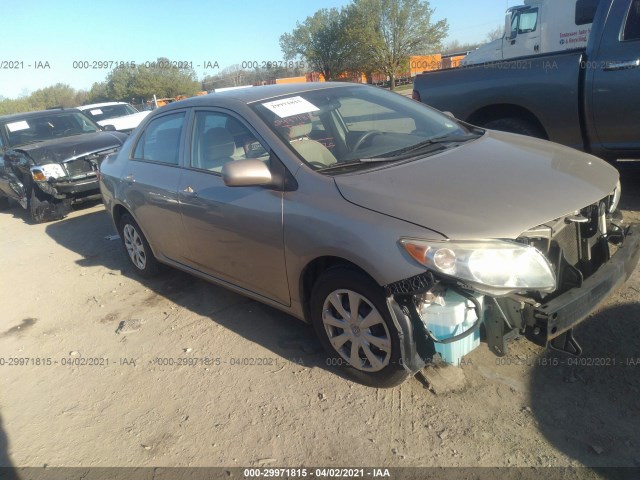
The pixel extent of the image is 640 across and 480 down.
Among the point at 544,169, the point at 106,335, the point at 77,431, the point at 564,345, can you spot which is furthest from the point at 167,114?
the point at 564,345

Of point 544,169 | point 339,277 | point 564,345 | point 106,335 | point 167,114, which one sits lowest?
point 106,335

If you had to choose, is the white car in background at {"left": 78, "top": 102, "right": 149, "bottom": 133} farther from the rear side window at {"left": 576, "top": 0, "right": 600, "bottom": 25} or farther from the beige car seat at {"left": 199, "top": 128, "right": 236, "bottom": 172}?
the rear side window at {"left": 576, "top": 0, "right": 600, "bottom": 25}

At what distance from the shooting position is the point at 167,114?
→ 423 centimetres

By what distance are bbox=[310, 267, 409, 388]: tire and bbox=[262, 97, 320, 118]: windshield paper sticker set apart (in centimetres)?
121

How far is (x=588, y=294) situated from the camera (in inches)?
97.0

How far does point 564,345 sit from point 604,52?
352 centimetres

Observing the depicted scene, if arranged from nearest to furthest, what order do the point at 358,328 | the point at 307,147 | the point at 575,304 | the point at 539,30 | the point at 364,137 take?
the point at 575,304 < the point at 358,328 < the point at 307,147 < the point at 364,137 < the point at 539,30

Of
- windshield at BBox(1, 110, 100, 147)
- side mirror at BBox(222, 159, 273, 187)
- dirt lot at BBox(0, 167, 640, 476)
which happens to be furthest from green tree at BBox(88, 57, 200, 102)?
side mirror at BBox(222, 159, 273, 187)

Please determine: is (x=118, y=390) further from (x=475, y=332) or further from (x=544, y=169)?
(x=544, y=169)

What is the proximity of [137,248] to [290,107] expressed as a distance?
7.93 ft

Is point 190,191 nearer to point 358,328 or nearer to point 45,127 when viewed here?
point 358,328

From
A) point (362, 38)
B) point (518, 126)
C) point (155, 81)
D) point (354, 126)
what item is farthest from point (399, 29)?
point (354, 126)

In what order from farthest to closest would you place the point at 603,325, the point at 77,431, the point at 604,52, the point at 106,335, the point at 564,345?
the point at 604,52
the point at 106,335
the point at 603,325
the point at 77,431
the point at 564,345

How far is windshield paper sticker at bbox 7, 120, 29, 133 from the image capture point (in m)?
8.67
